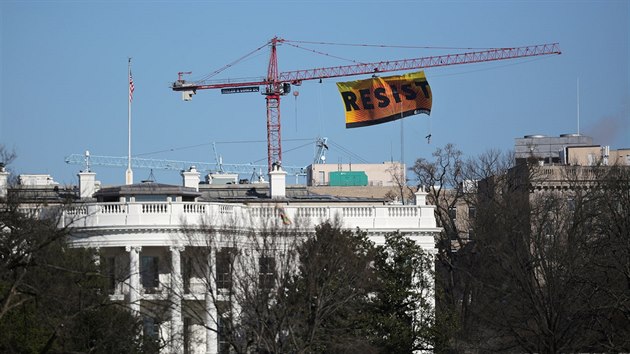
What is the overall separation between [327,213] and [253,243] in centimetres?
1692

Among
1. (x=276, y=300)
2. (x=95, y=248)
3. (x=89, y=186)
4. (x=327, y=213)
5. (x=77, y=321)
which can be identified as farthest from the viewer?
(x=89, y=186)

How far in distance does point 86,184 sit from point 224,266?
3291cm

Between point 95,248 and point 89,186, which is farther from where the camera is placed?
point 89,186

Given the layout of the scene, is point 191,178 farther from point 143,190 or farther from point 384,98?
point 384,98

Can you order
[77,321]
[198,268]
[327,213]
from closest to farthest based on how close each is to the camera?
1. [77,321]
2. [198,268]
3. [327,213]

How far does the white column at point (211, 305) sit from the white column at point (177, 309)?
4.22 ft

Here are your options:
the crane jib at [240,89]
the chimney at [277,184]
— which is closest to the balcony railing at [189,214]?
the chimney at [277,184]

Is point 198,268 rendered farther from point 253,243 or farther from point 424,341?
point 424,341

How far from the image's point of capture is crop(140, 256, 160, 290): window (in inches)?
4183

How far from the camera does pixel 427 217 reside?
113188 millimetres

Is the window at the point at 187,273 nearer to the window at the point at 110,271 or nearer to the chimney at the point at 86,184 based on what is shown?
the window at the point at 110,271

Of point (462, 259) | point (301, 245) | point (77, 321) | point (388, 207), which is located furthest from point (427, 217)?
point (77, 321)

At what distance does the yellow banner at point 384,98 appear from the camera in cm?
16788

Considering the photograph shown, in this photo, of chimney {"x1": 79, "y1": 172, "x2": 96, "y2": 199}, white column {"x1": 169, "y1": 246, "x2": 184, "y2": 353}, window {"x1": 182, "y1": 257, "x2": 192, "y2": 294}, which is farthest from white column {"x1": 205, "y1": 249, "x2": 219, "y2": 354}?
chimney {"x1": 79, "y1": 172, "x2": 96, "y2": 199}
